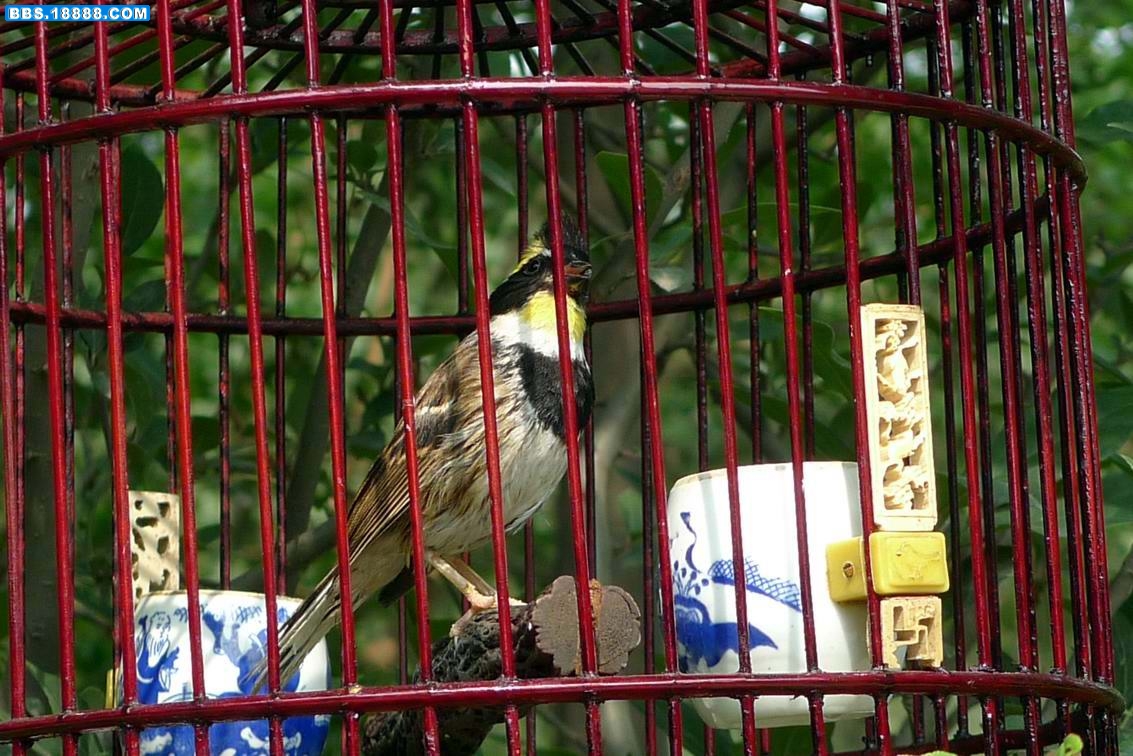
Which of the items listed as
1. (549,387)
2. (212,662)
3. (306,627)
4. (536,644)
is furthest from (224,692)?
(549,387)

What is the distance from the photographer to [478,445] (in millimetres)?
4406

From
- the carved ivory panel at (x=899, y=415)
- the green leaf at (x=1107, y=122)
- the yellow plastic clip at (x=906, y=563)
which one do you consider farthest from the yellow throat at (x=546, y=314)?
the yellow plastic clip at (x=906, y=563)

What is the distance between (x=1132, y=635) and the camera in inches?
176

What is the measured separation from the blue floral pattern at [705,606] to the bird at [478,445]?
1.02 metres

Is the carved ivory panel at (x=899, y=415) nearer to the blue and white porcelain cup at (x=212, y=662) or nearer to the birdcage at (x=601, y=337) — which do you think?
the birdcage at (x=601, y=337)

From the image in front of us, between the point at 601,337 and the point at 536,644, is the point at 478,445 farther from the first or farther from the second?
the point at 536,644

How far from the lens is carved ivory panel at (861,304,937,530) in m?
2.96

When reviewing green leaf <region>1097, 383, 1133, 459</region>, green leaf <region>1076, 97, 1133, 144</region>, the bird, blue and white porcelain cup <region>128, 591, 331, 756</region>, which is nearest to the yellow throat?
the bird

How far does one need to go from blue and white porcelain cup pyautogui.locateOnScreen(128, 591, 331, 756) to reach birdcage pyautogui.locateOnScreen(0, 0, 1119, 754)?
0.10 ft

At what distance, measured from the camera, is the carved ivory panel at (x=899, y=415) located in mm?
2959

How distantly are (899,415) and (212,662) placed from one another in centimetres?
152

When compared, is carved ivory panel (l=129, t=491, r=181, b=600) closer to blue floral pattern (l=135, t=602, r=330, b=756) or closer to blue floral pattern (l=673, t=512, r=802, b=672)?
blue floral pattern (l=135, t=602, r=330, b=756)

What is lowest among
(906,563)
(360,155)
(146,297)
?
(906,563)

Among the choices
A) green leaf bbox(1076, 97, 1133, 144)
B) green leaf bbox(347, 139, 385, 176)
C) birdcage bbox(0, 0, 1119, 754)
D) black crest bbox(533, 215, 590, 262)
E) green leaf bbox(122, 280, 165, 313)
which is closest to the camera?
birdcage bbox(0, 0, 1119, 754)
